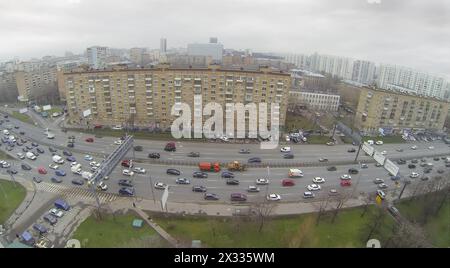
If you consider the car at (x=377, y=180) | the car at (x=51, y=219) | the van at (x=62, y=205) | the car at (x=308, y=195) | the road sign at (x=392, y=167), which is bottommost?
the car at (x=51, y=219)

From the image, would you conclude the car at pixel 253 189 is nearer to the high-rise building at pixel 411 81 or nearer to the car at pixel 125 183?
the car at pixel 125 183

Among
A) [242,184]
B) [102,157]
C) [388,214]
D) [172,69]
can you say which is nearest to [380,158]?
[388,214]

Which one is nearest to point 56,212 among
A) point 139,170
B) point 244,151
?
point 139,170

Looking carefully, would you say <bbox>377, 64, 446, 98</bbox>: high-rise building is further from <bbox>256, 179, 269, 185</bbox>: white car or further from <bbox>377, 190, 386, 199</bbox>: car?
<bbox>256, 179, 269, 185</bbox>: white car

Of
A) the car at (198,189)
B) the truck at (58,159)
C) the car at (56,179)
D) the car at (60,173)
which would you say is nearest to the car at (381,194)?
the car at (198,189)

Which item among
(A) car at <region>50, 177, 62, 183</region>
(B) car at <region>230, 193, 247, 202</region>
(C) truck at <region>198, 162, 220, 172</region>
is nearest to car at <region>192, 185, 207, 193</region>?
(B) car at <region>230, 193, 247, 202</region>
